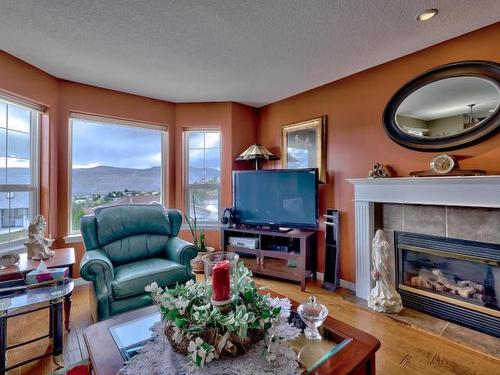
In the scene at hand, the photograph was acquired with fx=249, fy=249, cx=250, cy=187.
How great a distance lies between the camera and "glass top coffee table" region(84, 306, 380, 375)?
105 centimetres

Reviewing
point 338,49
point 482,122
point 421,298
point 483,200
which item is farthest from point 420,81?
point 421,298

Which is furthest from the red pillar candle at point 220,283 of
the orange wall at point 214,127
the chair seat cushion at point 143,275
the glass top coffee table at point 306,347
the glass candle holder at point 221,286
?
the orange wall at point 214,127

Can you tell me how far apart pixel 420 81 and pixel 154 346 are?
2.85 metres

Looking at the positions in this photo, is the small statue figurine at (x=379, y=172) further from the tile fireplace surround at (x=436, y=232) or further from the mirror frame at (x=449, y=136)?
the mirror frame at (x=449, y=136)

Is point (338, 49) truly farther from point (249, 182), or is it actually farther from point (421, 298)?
point (421, 298)

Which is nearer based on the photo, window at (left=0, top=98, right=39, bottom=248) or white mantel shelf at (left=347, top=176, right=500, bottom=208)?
white mantel shelf at (left=347, top=176, right=500, bottom=208)

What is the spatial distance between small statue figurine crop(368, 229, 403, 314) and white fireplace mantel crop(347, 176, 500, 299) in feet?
0.53

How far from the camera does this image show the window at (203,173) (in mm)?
3734

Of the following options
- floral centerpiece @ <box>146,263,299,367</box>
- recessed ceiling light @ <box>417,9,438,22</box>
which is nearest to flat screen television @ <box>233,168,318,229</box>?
recessed ceiling light @ <box>417,9,438,22</box>

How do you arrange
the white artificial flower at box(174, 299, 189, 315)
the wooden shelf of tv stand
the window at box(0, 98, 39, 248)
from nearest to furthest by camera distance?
the white artificial flower at box(174, 299, 189, 315)
the window at box(0, 98, 39, 248)
the wooden shelf of tv stand

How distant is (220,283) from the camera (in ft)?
3.63

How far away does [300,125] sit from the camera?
10.9ft

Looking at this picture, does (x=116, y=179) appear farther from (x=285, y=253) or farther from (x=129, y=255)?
(x=285, y=253)

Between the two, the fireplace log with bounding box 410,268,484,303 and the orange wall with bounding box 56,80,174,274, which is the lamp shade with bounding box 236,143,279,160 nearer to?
the orange wall with bounding box 56,80,174,274
